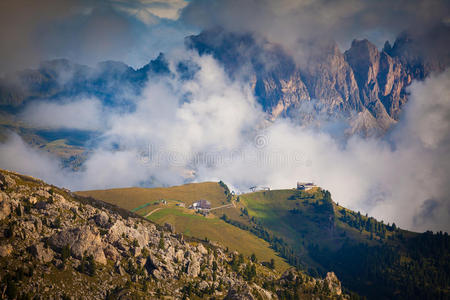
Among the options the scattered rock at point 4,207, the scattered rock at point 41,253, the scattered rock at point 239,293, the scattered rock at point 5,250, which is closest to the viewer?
the scattered rock at point 5,250

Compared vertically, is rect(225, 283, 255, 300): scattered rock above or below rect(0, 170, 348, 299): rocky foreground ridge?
below

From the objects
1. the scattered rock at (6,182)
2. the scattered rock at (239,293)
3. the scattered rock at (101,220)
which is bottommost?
the scattered rock at (239,293)

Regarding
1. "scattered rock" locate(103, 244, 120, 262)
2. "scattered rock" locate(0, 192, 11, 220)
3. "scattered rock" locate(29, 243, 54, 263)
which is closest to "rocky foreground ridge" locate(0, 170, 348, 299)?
"scattered rock" locate(29, 243, 54, 263)

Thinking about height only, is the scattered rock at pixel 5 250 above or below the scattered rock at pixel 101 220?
below

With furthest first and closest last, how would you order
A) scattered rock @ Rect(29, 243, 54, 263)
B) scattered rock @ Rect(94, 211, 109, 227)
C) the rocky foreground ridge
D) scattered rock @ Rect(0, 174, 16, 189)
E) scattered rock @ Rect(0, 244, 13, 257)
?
scattered rock @ Rect(94, 211, 109, 227) → scattered rock @ Rect(0, 174, 16, 189) → scattered rock @ Rect(29, 243, 54, 263) → the rocky foreground ridge → scattered rock @ Rect(0, 244, 13, 257)

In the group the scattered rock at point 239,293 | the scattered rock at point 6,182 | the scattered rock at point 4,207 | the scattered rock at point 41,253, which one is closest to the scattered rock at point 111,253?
the scattered rock at point 41,253

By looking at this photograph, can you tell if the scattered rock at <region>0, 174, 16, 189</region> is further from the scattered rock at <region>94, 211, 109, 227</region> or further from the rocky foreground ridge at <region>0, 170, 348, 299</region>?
the scattered rock at <region>94, 211, 109, 227</region>

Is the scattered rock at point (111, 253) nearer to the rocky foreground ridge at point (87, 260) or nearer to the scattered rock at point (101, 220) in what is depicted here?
the rocky foreground ridge at point (87, 260)

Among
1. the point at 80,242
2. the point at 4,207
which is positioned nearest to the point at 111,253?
the point at 80,242

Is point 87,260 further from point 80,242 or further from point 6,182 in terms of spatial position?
point 6,182

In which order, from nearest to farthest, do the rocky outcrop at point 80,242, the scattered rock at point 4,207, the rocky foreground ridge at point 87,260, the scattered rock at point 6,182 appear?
the rocky foreground ridge at point 87,260
the scattered rock at point 4,207
the rocky outcrop at point 80,242
the scattered rock at point 6,182
